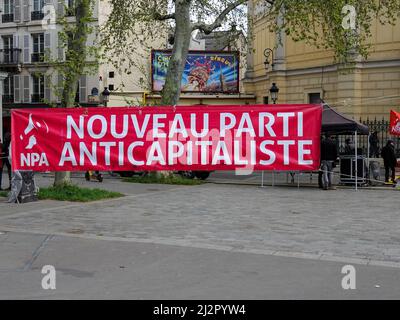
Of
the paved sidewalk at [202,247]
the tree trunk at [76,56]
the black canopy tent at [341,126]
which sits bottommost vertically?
the paved sidewalk at [202,247]

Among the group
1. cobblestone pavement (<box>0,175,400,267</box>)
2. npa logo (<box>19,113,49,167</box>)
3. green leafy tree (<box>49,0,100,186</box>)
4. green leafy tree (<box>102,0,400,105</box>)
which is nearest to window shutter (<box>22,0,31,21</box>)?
green leafy tree (<box>102,0,400,105</box>)

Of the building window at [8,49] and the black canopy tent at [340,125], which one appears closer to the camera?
the black canopy tent at [340,125]

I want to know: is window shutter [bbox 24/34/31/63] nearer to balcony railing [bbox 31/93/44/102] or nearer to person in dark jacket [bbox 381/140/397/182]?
balcony railing [bbox 31/93/44/102]

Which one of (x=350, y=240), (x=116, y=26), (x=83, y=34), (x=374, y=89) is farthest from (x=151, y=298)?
(x=374, y=89)

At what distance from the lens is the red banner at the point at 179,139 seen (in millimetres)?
8430

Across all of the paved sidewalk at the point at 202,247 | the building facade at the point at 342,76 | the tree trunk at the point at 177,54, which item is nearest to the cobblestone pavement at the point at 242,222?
the paved sidewalk at the point at 202,247

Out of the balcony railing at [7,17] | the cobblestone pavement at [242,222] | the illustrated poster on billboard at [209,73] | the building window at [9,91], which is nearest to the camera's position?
the cobblestone pavement at [242,222]

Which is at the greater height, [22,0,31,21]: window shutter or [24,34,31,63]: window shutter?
[22,0,31,21]: window shutter

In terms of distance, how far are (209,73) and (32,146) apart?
36519 mm

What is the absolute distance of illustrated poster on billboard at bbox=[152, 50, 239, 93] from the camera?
45.7 metres

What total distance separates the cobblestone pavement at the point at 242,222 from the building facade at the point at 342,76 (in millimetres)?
14561

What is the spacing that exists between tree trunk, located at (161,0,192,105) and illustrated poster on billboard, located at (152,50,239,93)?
2361cm

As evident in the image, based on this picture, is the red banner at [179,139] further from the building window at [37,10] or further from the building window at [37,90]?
the building window at [37,10]
